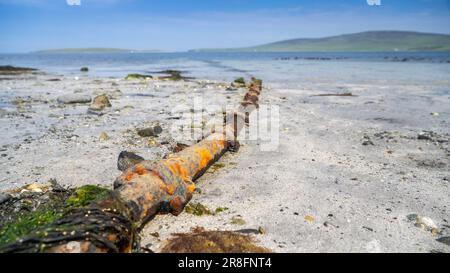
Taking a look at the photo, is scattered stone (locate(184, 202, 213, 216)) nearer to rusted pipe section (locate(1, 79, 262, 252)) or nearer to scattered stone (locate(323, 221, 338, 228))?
rusted pipe section (locate(1, 79, 262, 252))

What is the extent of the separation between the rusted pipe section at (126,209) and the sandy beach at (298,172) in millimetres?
203

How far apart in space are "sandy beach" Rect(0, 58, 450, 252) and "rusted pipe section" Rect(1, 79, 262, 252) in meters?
0.20

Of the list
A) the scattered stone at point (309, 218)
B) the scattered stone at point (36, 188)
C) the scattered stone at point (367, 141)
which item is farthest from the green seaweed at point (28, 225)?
the scattered stone at point (367, 141)

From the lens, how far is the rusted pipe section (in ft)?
6.56

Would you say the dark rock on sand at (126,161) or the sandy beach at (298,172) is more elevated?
the dark rock on sand at (126,161)

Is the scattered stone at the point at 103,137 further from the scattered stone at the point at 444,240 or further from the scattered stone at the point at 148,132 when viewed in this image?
the scattered stone at the point at 444,240

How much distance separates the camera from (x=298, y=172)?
14.4 feet

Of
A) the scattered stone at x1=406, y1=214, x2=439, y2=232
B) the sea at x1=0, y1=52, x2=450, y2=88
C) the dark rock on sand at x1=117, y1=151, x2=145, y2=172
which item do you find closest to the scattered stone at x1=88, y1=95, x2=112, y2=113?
the dark rock on sand at x1=117, y1=151, x2=145, y2=172

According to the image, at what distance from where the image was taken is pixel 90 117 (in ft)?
26.0

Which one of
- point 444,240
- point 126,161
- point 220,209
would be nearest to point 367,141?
point 444,240

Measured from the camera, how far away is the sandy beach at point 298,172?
2898 millimetres

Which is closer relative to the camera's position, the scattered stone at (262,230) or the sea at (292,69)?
the scattered stone at (262,230)

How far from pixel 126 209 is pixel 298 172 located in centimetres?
247

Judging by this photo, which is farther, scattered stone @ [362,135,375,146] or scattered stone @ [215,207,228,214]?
scattered stone @ [362,135,375,146]
